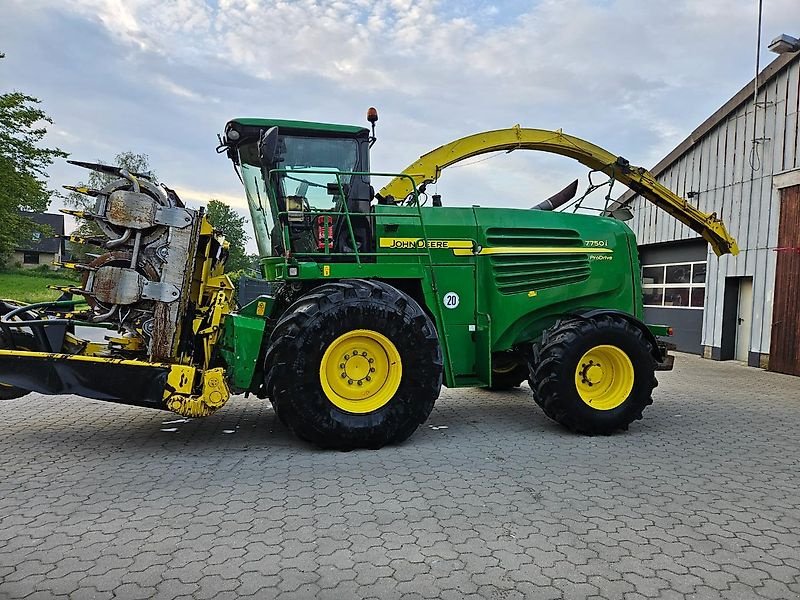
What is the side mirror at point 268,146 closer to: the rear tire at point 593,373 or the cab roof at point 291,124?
the cab roof at point 291,124

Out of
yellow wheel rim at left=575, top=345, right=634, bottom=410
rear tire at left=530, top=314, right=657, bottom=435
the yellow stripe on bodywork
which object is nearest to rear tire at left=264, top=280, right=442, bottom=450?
the yellow stripe on bodywork

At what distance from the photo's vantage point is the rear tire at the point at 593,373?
5.82 metres

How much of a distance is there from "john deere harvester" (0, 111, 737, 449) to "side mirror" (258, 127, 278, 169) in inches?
0.7

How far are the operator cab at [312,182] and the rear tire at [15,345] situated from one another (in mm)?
2336

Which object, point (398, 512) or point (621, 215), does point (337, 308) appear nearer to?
point (398, 512)

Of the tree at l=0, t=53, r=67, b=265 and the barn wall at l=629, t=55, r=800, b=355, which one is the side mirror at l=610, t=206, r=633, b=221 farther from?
the tree at l=0, t=53, r=67, b=265

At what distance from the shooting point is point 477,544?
347cm

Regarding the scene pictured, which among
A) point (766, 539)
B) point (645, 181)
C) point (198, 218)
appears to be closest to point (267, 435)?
point (198, 218)

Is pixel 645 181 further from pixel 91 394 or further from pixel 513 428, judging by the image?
pixel 91 394

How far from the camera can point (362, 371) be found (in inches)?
211

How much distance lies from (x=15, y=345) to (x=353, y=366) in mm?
2980

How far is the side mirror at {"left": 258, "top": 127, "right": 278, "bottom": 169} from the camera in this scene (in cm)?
525

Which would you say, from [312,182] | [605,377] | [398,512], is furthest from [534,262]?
[398,512]

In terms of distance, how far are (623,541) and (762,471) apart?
2.26 metres
